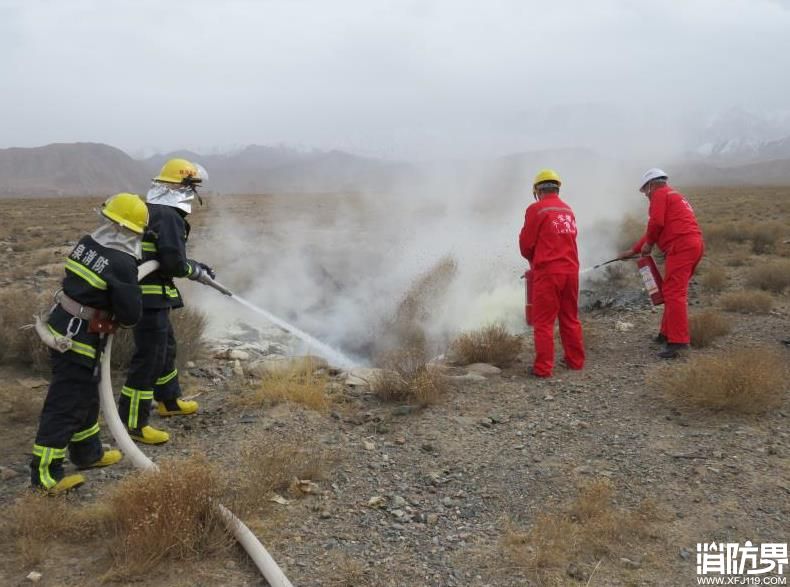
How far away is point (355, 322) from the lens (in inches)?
378

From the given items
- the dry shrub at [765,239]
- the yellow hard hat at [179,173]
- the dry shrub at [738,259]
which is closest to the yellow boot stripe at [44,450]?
the yellow hard hat at [179,173]

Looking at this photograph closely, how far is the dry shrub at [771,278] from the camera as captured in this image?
9.16 metres

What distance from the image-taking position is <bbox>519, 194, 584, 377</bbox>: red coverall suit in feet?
18.9

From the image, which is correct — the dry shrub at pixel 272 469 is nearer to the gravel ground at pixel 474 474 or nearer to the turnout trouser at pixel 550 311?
the gravel ground at pixel 474 474

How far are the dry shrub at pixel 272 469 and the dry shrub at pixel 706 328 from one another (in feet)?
14.6

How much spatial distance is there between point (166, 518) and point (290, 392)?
7.43 ft

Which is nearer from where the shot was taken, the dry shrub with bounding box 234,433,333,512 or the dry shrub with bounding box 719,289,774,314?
the dry shrub with bounding box 234,433,333,512

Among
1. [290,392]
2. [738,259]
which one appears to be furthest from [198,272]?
[738,259]

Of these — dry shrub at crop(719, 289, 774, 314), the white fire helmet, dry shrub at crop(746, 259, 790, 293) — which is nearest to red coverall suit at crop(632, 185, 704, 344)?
the white fire helmet

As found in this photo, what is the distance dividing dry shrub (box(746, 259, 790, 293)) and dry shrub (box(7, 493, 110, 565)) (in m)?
9.36

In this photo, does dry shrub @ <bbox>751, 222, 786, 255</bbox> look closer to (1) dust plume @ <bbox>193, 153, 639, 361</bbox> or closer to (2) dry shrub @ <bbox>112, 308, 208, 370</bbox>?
(1) dust plume @ <bbox>193, 153, 639, 361</bbox>

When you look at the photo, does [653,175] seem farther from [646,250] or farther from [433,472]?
[433,472]

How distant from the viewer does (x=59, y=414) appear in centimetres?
355

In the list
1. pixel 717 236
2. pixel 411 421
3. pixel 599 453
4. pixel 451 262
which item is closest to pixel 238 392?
pixel 411 421
